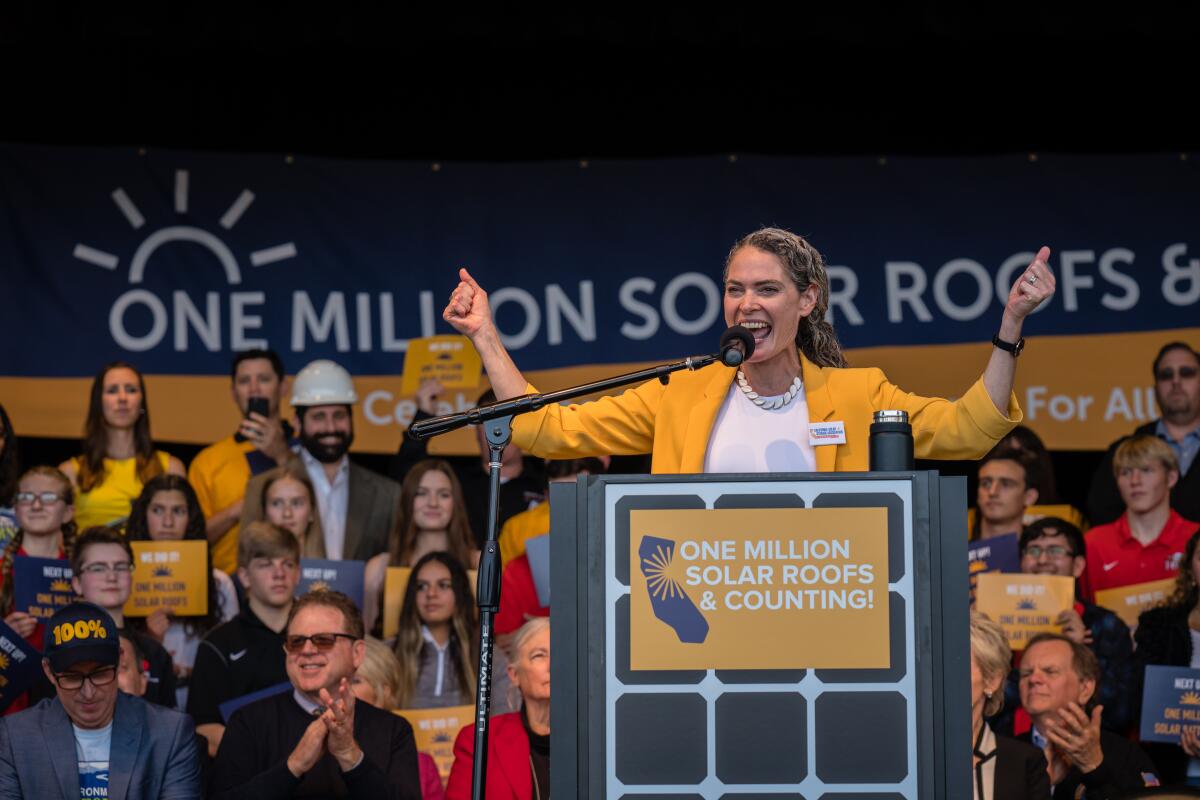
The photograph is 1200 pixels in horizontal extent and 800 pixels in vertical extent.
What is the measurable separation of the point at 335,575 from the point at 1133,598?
2829mm

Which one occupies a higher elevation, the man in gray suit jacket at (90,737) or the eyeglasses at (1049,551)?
the eyeglasses at (1049,551)

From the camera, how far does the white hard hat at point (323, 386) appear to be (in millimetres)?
6957

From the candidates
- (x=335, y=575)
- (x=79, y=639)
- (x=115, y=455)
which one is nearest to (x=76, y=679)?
(x=79, y=639)

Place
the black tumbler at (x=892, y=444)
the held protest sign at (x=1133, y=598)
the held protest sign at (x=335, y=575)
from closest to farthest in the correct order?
the black tumbler at (x=892, y=444)
the held protest sign at (x=1133, y=598)
the held protest sign at (x=335, y=575)

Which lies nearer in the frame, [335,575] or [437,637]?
[437,637]

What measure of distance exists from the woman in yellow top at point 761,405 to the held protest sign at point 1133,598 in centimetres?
281

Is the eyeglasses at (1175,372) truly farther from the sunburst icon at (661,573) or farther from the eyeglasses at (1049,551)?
the sunburst icon at (661,573)

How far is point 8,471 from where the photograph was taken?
6.36 meters

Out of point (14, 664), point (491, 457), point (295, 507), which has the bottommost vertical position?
point (14, 664)

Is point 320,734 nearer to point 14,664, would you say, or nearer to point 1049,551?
point 14,664

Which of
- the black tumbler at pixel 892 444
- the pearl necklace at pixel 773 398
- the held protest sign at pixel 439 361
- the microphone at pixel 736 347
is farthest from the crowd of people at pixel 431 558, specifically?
the black tumbler at pixel 892 444

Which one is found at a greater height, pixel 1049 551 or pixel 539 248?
pixel 539 248

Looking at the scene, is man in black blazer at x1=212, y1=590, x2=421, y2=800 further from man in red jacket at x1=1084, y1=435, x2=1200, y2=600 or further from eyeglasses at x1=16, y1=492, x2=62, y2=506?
man in red jacket at x1=1084, y1=435, x2=1200, y2=600

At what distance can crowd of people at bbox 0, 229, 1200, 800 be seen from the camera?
343cm
